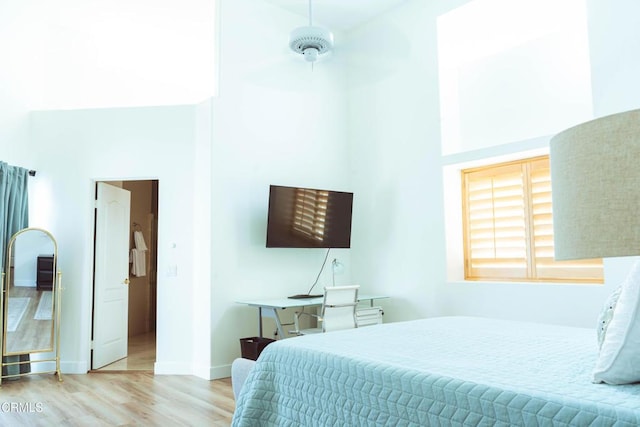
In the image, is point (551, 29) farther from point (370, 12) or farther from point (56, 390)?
point (56, 390)

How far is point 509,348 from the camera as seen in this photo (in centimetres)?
203

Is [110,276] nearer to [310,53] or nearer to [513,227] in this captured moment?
[310,53]

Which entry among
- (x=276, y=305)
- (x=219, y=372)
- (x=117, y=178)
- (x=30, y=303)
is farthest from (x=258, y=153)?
(x=30, y=303)

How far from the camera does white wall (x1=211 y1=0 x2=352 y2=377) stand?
15.4 feet

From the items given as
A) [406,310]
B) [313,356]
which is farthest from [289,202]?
[313,356]

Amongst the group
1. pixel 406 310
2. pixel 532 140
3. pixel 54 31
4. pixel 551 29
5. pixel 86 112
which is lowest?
pixel 406 310

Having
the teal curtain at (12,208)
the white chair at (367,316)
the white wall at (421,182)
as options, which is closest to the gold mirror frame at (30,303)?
the teal curtain at (12,208)

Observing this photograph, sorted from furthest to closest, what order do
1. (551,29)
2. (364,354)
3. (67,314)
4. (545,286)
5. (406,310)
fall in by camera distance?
(406,310) → (67,314) → (551,29) → (545,286) → (364,354)

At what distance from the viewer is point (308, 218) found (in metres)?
5.06

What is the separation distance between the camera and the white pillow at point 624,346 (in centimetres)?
141

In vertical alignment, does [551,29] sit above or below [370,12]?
below

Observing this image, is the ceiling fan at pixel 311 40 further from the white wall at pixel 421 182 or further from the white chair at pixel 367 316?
the white chair at pixel 367 316

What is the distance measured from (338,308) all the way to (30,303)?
2927 millimetres

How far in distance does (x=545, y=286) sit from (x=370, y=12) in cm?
363
